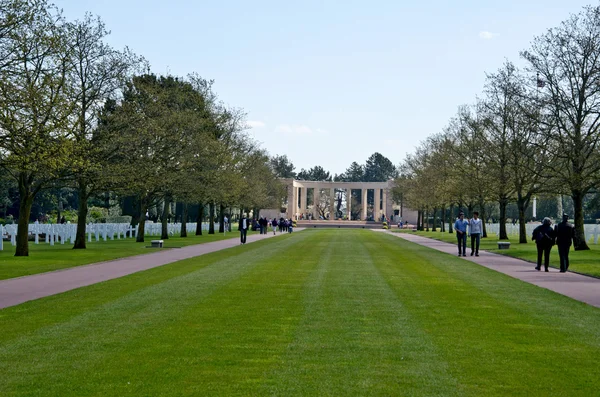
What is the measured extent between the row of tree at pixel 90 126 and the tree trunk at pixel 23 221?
0.12 feet

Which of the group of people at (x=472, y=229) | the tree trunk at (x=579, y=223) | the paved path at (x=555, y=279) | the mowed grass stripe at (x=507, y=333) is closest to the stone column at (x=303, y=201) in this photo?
the tree trunk at (x=579, y=223)

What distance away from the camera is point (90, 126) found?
30797mm

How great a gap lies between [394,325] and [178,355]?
3.54 meters

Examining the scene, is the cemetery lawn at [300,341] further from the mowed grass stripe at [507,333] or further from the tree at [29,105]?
the tree at [29,105]

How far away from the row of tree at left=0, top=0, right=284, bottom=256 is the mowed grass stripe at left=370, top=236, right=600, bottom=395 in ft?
37.0

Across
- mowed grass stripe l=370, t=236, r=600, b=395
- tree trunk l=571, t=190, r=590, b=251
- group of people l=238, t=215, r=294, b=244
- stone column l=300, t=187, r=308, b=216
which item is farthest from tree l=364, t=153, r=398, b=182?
mowed grass stripe l=370, t=236, r=600, b=395

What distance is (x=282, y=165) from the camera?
6309 inches

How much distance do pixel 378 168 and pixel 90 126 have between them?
455 feet

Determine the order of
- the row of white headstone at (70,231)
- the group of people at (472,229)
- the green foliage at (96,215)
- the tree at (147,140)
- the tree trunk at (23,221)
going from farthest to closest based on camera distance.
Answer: the green foliage at (96,215) → the row of white headstone at (70,231) → the tree at (147,140) → the group of people at (472,229) → the tree trunk at (23,221)

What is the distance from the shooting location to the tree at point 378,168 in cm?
16650

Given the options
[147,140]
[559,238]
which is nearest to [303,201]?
[147,140]

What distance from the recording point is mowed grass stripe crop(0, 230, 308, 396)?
710cm

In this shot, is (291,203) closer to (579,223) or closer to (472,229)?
(579,223)

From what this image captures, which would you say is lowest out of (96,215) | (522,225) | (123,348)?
(123,348)
